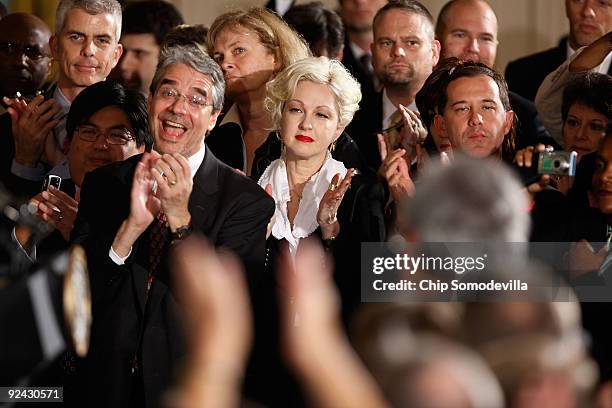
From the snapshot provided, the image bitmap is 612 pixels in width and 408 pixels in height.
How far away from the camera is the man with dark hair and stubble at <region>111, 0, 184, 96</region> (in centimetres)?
432

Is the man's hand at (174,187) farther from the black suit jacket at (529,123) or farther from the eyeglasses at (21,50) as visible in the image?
the eyeglasses at (21,50)

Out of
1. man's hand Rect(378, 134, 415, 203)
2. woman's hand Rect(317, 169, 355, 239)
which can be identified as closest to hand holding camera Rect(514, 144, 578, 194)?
man's hand Rect(378, 134, 415, 203)

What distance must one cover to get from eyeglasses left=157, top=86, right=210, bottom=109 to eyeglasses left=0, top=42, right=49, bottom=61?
1.14 metres

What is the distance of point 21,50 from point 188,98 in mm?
1203

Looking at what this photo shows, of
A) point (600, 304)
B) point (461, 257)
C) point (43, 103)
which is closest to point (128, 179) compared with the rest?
point (43, 103)

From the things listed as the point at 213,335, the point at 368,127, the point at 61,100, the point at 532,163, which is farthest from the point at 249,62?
the point at 213,335

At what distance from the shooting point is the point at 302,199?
3309 millimetres

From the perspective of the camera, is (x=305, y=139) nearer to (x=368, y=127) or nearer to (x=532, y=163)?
(x=368, y=127)

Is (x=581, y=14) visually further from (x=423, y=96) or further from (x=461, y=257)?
(x=461, y=257)

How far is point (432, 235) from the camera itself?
167 centimetres

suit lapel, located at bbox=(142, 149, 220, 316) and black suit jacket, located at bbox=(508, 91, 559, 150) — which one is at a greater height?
black suit jacket, located at bbox=(508, 91, 559, 150)

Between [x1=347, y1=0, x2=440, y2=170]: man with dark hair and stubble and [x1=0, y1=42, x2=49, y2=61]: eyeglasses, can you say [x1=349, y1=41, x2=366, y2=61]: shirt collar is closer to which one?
[x1=347, y1=0, x2=440, y2=170]: man with dark hair and stubble

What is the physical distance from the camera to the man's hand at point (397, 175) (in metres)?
3.13

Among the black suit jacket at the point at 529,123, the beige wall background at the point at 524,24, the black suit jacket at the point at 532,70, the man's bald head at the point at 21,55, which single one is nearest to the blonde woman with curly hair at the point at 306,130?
the black suit jacket at the point at 529,123
